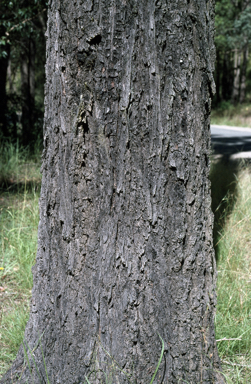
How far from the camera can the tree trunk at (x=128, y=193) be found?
4.67ft

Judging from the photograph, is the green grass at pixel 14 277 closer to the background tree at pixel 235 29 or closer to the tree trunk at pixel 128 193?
the tree trunk at pixel 128 193

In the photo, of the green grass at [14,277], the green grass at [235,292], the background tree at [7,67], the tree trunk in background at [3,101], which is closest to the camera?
the green grass at [235,292]

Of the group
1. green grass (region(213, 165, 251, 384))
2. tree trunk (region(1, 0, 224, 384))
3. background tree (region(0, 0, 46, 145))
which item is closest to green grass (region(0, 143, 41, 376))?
tree trunk (region(1, 0, 224, 384))

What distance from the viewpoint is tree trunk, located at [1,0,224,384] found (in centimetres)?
142

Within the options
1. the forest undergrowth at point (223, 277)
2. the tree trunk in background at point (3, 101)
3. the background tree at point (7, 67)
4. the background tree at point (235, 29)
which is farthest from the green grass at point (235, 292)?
the background tree at point (235, 29)

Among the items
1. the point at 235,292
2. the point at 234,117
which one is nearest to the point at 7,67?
the point at 235,292

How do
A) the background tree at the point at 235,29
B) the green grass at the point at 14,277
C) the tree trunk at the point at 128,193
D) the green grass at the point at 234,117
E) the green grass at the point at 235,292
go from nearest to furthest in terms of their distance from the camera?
1. the tree trunk at the point at 128,193
2. the green grass at the point at 235,292
3. the green grass at the point at 14,277
4. the green grass at the point at 234,117
5. the background tree at the point at 235,29

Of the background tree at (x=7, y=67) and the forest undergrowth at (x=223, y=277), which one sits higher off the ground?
the background tree at (x=7, y=67)

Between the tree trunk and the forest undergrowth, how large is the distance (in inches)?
13.5

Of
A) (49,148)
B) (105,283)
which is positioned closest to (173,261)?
(105,283)

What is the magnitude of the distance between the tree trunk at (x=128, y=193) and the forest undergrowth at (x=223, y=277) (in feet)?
1.12

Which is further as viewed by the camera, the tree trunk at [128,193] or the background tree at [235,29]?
the background tree at [235,29]

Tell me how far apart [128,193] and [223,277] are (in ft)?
4.68

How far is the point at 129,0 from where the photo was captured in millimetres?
1398
